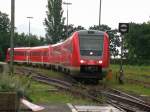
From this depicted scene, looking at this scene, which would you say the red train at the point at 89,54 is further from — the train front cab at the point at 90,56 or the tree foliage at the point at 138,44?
the tree foliage at the point at 138,44

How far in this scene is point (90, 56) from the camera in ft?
108

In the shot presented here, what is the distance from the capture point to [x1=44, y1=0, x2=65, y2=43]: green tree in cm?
12044

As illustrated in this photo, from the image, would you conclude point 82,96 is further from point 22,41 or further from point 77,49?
point 22,41

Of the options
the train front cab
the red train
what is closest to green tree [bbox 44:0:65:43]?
the red train

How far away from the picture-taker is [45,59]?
63688 millimetres

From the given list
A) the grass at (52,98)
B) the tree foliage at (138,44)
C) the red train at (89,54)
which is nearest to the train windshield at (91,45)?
the red train at (89,54)

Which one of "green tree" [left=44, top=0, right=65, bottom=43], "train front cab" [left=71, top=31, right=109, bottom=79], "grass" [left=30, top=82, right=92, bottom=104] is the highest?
"green tree" [left=44, top=0, right=65, bottom=43]

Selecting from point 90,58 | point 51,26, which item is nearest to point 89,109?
point 90,58

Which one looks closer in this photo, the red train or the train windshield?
the red train

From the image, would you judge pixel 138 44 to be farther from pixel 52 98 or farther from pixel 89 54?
pixel 52 98

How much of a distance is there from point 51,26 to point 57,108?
104 meters

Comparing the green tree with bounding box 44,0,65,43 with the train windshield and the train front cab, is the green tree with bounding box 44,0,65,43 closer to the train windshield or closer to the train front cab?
the train windshield

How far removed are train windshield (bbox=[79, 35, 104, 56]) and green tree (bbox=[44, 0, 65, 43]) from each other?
3401 inches

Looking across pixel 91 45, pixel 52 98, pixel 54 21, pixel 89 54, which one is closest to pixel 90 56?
pixel 89 54
